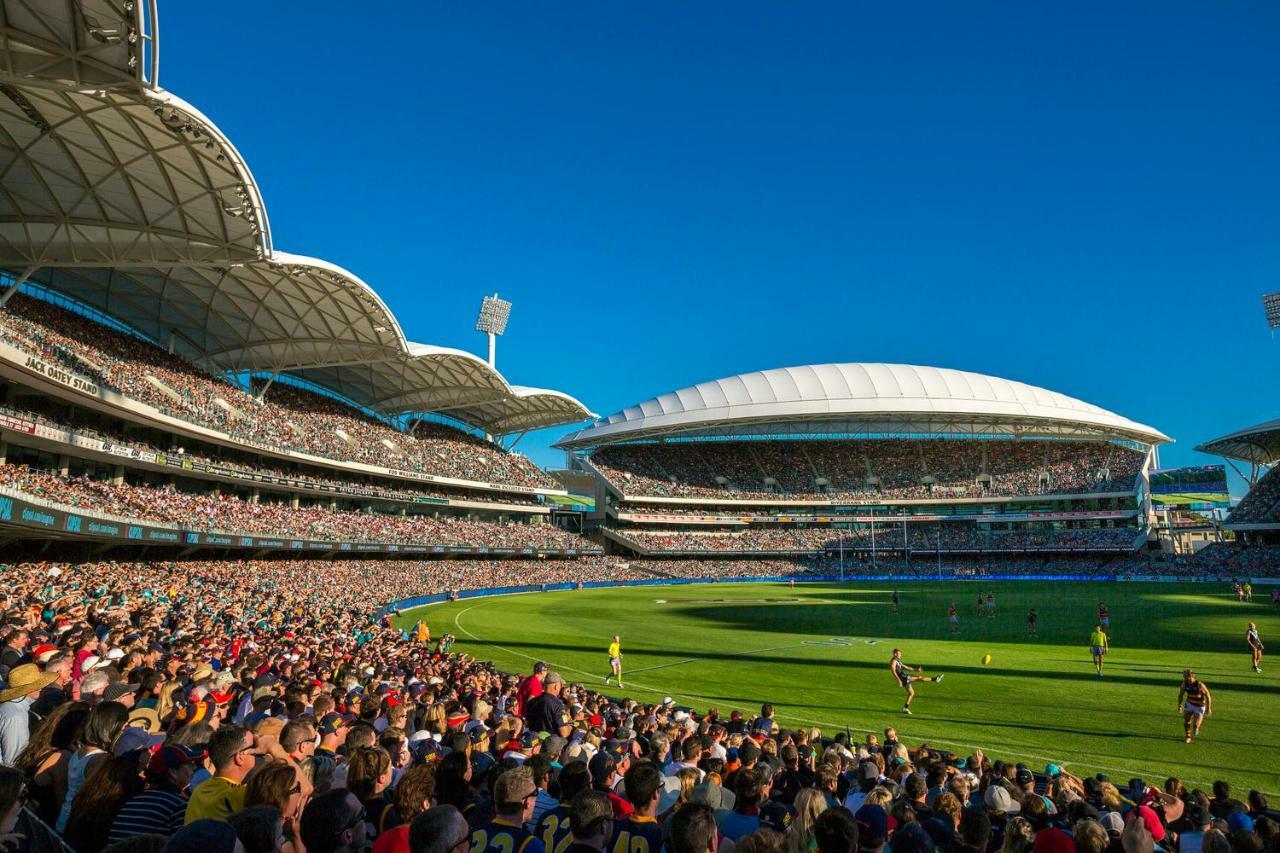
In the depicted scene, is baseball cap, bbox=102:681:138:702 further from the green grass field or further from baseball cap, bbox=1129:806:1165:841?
the green grass field

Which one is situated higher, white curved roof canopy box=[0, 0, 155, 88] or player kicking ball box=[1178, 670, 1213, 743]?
white curved roof canopy box=[0, 0, 155, 88]

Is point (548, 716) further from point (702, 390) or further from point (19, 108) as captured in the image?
point (702, 390)

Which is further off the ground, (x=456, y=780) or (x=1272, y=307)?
(x=1272, y=307)

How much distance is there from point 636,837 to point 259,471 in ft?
187

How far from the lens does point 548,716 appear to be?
996 cm

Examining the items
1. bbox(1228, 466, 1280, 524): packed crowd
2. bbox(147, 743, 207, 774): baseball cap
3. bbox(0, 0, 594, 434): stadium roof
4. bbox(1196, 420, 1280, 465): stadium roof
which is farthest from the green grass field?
bbox(1196, 420, 1280, 465): stadium roof

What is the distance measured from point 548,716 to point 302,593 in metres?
34.5

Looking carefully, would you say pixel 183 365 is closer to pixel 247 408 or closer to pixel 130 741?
A: pixel 247 408

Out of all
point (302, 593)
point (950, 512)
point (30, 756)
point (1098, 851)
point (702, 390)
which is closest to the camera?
point (1098, 851)

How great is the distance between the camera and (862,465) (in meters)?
97.2

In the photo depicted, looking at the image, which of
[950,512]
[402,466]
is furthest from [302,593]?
[950,512]

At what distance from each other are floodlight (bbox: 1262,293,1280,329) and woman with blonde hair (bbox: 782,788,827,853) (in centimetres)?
9609

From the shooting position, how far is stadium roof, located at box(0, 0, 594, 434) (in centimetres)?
1997

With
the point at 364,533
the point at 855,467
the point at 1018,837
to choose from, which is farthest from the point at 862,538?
the point at 1018,837
